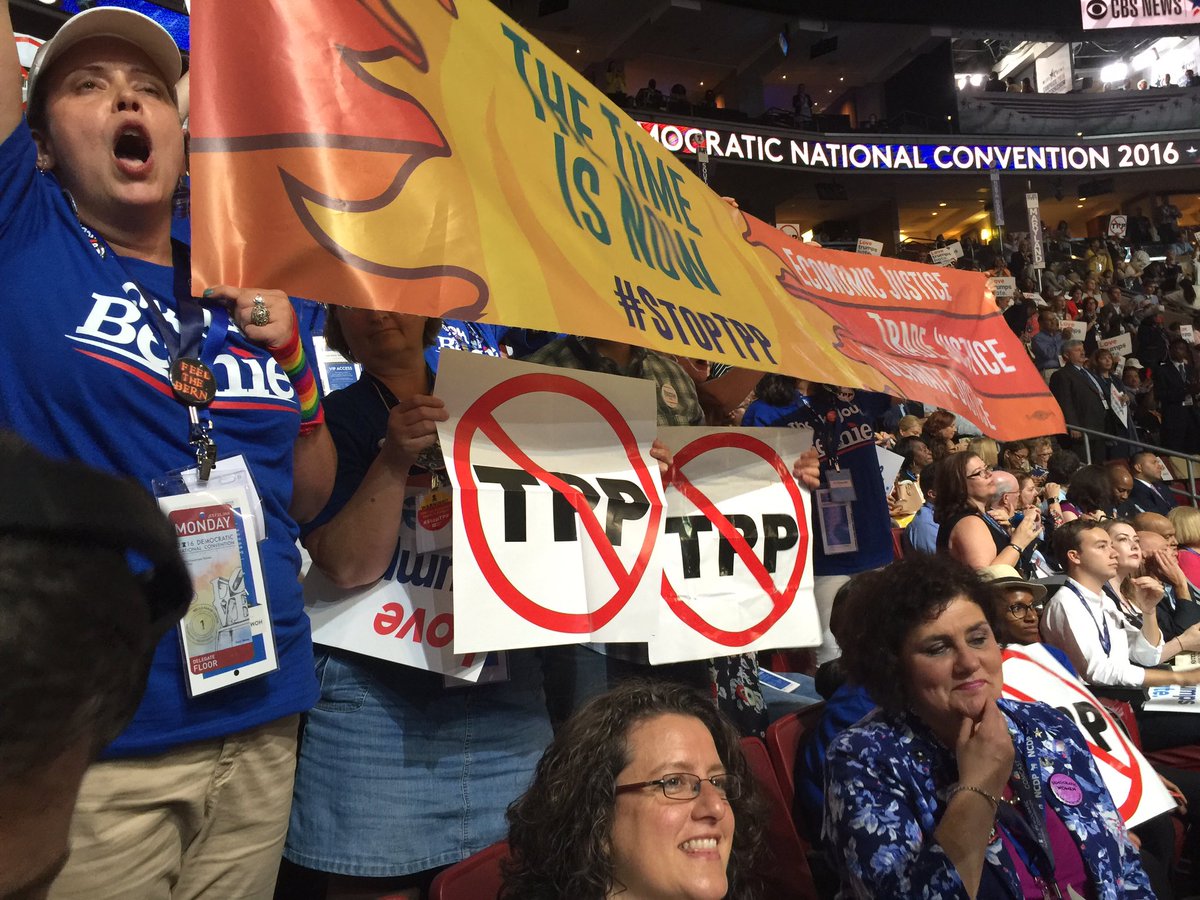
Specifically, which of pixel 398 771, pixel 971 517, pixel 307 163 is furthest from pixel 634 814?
pixel 971 517

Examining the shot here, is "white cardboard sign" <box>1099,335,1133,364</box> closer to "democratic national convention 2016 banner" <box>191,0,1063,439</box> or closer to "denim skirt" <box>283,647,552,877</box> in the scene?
"democratic national convention 2016 banner" <box>191,0,1063,439</box>

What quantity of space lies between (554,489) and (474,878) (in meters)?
0.77

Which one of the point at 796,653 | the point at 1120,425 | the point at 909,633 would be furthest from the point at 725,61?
the point at 909,633

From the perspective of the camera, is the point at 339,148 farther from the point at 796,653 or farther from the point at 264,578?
the point at 796,653

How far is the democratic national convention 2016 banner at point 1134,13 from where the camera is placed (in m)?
22.8

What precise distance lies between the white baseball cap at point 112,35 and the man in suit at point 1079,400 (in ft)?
36.7

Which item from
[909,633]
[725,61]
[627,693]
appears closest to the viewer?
[627,693]

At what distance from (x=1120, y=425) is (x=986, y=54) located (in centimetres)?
1934

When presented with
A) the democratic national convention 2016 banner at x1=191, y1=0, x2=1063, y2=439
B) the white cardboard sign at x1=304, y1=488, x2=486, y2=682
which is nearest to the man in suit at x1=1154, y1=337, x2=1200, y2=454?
the democratic national convention 2016 banner at x1=191, y1=0, x2=1063, y2=439

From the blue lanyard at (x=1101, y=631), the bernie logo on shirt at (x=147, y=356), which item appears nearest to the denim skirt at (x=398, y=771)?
the bernie logo on shirt at (x=147, y=356)

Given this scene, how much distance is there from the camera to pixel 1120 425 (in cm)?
1179

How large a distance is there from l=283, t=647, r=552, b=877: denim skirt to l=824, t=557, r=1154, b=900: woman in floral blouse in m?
0.73

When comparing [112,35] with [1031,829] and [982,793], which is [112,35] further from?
[1031,829]

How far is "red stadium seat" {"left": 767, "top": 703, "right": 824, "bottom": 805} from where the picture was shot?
2.40 m
